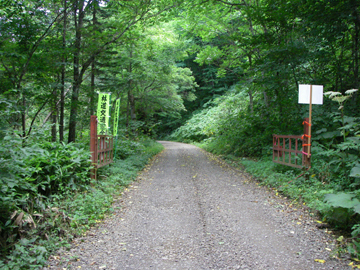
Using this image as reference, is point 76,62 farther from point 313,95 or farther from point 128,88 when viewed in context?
point 313,95

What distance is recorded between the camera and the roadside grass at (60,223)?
3004mm

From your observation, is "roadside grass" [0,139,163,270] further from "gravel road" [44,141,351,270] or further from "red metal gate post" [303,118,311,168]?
"red metal gate post" [303,118,311,168]

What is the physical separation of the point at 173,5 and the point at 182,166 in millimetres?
6848

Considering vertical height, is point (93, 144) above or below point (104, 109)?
below

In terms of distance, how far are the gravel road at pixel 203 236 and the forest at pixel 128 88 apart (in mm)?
334

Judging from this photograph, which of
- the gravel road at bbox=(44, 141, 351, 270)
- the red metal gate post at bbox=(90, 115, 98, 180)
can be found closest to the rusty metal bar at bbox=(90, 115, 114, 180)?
the red metal gate post at bbox=(90, 115, 98, 180)

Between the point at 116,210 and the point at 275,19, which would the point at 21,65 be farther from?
the point at 275,19

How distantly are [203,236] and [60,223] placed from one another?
2.25 metres

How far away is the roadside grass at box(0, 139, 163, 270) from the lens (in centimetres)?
300

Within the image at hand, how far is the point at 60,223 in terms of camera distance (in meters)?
3.91

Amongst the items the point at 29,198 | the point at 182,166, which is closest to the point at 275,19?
the point at 182,166

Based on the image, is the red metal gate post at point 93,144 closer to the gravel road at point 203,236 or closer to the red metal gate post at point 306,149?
the gravel road at point 203,236

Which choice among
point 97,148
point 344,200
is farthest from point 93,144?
point 344,200

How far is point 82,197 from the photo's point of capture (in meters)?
5.01
